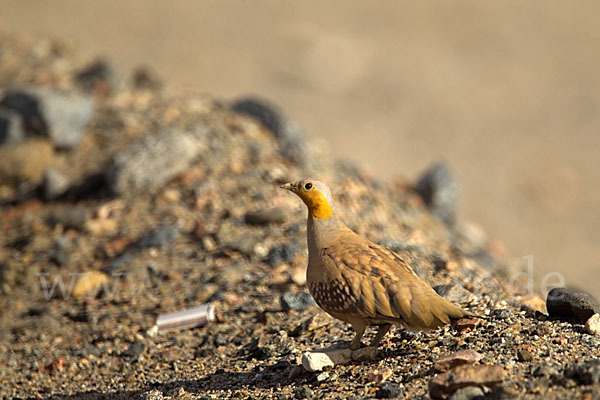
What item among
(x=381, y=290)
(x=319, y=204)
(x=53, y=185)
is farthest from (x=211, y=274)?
(x=53, y=185)

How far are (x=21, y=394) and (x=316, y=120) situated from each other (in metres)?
15.8

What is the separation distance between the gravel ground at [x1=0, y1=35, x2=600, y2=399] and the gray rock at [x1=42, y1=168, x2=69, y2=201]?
0.03m

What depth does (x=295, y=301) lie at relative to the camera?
713 cm

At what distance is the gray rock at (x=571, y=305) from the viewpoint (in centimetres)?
545

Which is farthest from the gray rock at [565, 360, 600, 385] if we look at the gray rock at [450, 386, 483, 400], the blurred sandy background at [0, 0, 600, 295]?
the blurred sandy background at [0, 0, 600, 295]

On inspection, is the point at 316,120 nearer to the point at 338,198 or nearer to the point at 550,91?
the point at 550,91

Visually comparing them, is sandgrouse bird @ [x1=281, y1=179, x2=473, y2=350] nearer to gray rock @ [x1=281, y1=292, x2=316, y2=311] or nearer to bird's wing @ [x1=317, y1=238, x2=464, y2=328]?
bird's wing @ [x1=317, y1=238, x2=464, y2=328]

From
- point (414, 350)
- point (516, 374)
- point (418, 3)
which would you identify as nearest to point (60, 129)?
point (414, 350)

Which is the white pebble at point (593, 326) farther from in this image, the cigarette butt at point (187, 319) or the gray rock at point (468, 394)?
the cigarette butt at point (187, 319)

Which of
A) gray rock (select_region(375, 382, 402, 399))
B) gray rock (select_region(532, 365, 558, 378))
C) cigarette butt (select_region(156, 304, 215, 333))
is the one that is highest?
gray rock (select_region(532, 365, 558, 378))

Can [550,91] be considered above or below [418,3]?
below

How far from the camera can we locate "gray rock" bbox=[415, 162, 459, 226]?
39.2 ft

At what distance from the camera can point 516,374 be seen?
4.66 m

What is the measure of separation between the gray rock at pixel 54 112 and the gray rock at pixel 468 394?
8805mm
